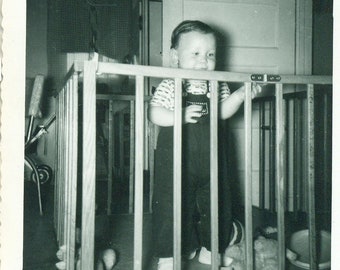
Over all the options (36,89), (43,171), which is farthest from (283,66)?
(43,171)

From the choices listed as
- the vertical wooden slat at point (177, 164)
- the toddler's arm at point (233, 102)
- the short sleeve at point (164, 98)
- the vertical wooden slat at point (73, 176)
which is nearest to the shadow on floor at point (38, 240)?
the vertical wooden slat at point (73, 176)

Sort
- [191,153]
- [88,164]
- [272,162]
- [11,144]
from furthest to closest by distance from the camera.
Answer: [272,162]
[191,153]
[88,164]
[11,144]

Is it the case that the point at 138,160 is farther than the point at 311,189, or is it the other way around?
the point at 311,189

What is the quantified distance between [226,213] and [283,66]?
4.26 ft

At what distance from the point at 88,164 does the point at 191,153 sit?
461mm

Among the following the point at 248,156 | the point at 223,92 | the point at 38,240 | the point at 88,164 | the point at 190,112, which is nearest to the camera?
the point at 88,164

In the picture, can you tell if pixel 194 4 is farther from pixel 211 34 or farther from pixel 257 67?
pixel 211 34

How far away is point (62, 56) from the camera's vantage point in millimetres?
4371

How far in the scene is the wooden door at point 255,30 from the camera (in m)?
2.08

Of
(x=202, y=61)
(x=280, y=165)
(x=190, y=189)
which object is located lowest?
(x=190, y=189)

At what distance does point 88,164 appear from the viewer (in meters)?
0.83

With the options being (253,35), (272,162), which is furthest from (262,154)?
(253,35)

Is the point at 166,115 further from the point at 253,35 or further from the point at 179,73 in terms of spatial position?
the point at 253,35

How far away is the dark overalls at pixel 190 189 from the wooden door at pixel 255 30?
0.94 m
